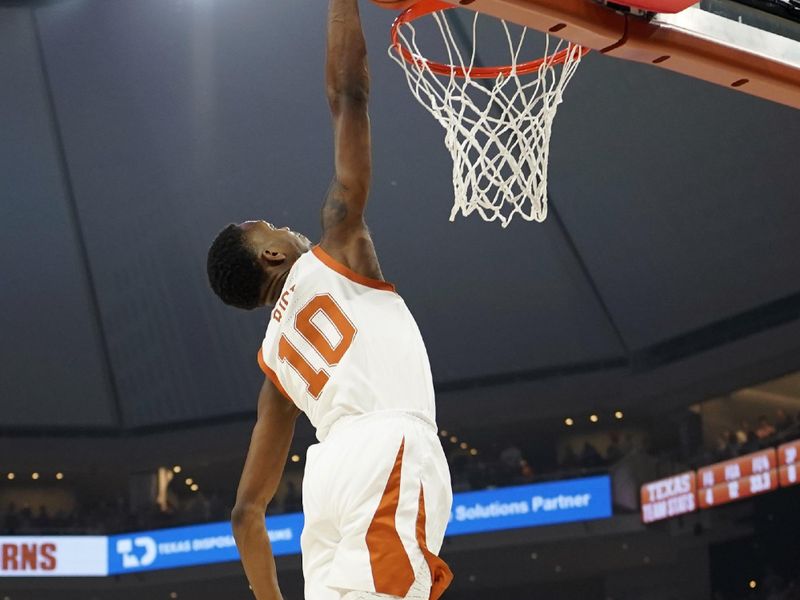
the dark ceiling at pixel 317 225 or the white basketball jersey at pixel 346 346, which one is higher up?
the dark ceiling at pixel 317 225

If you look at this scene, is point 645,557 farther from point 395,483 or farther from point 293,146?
point 395,483

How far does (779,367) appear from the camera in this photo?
14.2 metres

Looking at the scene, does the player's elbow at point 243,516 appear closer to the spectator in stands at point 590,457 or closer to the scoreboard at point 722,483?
the scoreboard at point 722,483

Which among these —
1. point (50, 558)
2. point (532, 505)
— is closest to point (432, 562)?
point (532, 505)

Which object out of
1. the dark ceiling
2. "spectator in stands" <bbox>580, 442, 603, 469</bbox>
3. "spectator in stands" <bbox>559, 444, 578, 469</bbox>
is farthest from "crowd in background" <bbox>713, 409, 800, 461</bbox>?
"spectator in stands" <bbox>559, 444, 578, 469</bbox>

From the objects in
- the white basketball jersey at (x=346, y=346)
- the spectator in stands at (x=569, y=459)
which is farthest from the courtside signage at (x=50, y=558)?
the white basketball jersey at (x=346, y=346)

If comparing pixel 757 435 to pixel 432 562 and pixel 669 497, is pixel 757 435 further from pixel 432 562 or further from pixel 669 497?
pixel 432 562

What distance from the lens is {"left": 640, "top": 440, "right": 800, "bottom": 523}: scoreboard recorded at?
1309cm

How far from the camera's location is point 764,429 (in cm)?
1366

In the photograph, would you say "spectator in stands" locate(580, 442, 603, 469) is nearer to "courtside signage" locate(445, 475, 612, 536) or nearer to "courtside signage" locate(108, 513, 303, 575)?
"courtside signage" locate(445, 475, 612, 536)

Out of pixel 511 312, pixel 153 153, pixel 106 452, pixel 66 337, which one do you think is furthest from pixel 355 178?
pixel 106 452

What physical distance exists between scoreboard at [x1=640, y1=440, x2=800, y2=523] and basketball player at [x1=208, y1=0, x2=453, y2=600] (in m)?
10.8

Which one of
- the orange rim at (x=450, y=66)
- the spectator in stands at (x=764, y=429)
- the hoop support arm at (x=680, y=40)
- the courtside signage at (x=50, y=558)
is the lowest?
the courtside signage at (x=50, y=558)

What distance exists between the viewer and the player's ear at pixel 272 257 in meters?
3.13
